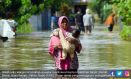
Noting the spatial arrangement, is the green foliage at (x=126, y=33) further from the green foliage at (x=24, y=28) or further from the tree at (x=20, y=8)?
the green foliage at (x=24, y=28)

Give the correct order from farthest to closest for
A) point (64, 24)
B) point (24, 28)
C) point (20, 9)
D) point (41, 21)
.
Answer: point (41, 21) → point (24, 28) → point (20, 9) → point (64, 24)

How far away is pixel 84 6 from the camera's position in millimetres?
101438

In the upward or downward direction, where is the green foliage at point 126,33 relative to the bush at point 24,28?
upward

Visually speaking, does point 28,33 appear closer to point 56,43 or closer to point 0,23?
point 0,23

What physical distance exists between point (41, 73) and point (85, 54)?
1195 centimetres

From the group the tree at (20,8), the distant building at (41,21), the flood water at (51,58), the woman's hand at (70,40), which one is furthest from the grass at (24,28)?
the woman's hand at (70,40)

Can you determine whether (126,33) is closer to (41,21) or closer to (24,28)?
(24,28)

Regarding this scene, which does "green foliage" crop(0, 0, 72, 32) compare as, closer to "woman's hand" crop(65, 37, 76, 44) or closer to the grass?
the grass

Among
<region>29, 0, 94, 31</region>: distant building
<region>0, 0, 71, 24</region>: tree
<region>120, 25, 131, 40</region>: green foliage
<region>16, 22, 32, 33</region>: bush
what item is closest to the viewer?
<region>120, 25, 131, 40</region>: green foliage

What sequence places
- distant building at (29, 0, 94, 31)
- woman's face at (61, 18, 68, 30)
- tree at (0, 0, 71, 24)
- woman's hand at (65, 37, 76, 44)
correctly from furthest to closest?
distant building at (29, 0, 94, 31) < tree at (0, 0, 71, 24) < woman's hand at (65, 37, 76, 44) < woman's face at (61, 18, 68, 30)

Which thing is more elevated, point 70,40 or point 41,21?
point 70,40

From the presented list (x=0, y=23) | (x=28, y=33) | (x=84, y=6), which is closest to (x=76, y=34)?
→ (x=0, y=23)

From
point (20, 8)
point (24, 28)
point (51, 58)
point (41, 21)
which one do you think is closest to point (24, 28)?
point (24, 28)

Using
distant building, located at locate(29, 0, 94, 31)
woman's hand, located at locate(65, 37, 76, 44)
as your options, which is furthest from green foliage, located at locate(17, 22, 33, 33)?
woman's hand, located at locate(65, 37, 76, 44)
